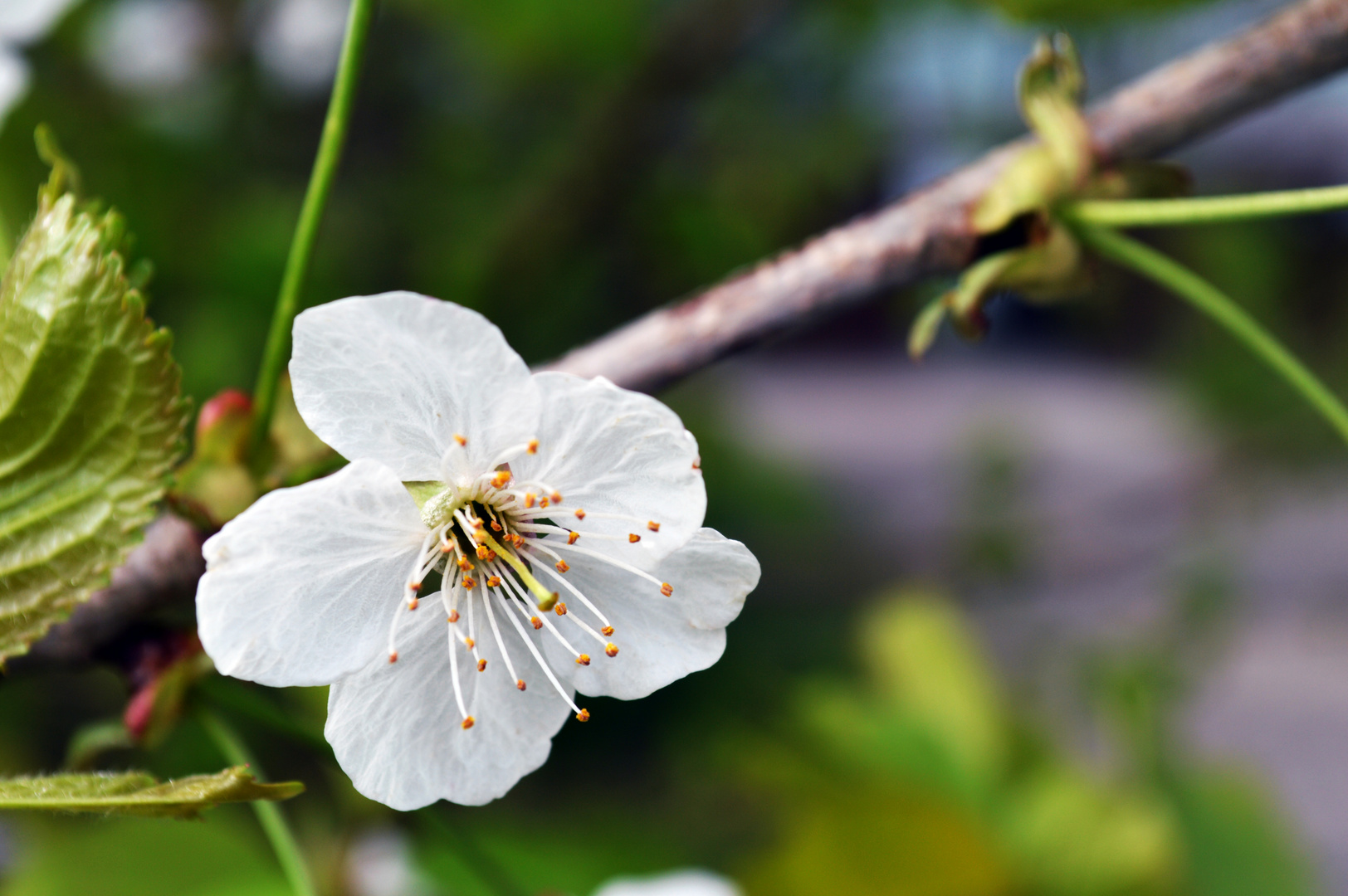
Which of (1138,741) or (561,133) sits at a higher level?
(561,133)

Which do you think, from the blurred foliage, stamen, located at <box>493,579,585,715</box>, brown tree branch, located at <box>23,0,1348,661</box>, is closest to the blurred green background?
the blurred foliage

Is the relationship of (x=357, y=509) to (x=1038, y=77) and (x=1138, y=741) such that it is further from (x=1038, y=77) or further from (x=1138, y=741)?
(x=1138, y=741)

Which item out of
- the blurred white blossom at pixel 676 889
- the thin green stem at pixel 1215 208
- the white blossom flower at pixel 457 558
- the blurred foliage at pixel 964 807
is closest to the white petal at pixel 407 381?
the white blossom flower at pixel 457 558

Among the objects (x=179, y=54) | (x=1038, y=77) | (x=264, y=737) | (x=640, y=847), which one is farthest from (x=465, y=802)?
(x=179, y=54)

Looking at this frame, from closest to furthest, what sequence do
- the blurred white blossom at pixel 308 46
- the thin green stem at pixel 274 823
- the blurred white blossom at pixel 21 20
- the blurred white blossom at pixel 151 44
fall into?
the thin green stem at pixel 274 823 → the blurred white blossom at pixel 21 20 → the blurred white blossom at pixel 151 44 → the blurred white blossom at pixel 308 46

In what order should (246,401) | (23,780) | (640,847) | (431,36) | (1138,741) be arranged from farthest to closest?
(431,36)
(640,847)
(1138,741)
(246,401)
(23,780)

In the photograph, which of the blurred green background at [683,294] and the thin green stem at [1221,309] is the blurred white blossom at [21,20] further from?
the thin green stem at [1221,309]

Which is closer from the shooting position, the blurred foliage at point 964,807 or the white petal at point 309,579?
the white petal at point 309,579
